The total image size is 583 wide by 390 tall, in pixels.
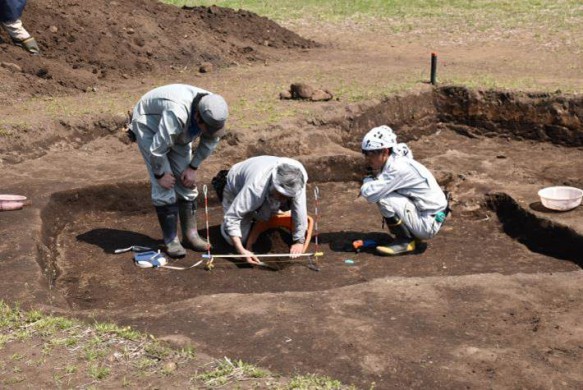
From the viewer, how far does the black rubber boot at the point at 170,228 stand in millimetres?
8010

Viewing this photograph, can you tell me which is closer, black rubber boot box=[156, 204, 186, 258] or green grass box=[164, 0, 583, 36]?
black rubber boot box=[156, 204, 186, 258]

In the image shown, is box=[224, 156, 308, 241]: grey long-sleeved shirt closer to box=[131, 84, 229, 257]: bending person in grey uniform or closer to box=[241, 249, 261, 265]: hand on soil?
box=[241, 249, 261, 265]: hand on soil

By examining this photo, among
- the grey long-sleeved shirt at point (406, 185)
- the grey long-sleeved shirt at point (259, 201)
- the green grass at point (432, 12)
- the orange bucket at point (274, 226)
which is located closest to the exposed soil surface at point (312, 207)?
the orange bucket at point (274, 226)

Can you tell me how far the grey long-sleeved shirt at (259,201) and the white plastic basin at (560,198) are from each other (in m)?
2.63

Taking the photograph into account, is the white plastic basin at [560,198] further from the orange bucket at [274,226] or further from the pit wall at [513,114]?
the pit wall at [513,114]

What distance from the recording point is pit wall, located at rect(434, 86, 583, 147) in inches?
464

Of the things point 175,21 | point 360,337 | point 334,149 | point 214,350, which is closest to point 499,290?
point 360,337

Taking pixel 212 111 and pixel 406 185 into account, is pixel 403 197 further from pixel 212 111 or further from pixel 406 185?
pixel 212 111

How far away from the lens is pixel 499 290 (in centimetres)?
660

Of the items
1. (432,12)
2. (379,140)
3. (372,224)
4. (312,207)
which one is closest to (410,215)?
(379,140)

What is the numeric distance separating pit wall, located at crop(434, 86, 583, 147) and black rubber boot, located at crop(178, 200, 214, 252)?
5.58 meters

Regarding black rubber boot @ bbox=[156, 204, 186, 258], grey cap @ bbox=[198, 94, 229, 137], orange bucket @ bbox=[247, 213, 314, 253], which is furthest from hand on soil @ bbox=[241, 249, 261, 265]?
grey cap @ bbox=[198, 94, 229, 137]

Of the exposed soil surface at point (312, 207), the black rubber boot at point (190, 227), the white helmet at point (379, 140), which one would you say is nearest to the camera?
the exposed soil surface at point (312, 207)

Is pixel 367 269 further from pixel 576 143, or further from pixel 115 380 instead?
pixel 576 143
